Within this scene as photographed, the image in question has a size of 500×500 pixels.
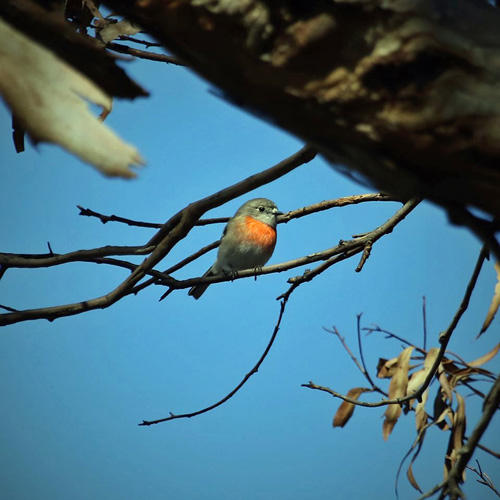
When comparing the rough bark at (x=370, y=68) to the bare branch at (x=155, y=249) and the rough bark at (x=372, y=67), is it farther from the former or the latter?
the bare branch at (x=155, y=249)

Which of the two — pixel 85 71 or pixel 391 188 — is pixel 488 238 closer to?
pixel 391 188

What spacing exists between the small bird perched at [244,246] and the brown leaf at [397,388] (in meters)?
2.48

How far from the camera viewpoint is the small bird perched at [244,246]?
5.67 meters

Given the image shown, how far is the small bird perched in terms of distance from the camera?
5.67 metres

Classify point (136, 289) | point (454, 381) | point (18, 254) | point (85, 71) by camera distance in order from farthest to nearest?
point (454, 381) → point (136, 289) → point (18, 254) → point (85, 71)

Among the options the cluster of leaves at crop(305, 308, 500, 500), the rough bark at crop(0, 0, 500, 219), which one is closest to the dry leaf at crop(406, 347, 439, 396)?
the cluster of leaves at crop(305, 308, 500, 500)

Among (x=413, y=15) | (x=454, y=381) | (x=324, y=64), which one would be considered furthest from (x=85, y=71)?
(x=454, y=381)

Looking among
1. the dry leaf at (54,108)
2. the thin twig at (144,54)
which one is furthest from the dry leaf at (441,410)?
the dry leaf at (54,108)

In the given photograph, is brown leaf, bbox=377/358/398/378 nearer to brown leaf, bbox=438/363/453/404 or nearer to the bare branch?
brown leaf, bbox=438/363/453/404

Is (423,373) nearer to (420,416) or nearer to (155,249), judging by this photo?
(420,416)

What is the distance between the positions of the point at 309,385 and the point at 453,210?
2.01 metres

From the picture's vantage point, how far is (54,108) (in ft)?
2.34

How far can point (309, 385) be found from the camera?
2686 millimetres

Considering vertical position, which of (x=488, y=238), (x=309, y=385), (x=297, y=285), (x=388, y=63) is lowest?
(x=488, y=238)
